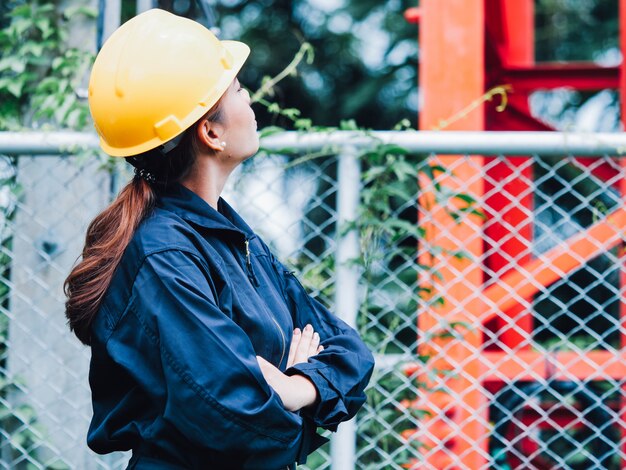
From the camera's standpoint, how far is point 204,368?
5.51 ft

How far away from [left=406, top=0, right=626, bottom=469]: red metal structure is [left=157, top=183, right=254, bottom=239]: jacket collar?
1.05 meters

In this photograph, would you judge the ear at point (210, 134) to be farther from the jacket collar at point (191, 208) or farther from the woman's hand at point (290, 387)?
the woman's hand at point (290, 387)

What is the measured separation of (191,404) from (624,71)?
302 cm

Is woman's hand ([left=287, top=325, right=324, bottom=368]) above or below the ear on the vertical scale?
below

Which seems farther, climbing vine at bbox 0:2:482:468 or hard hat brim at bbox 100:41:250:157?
climbing vine at bbox 0:2:482:468

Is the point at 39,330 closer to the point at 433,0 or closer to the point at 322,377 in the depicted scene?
the point at 322,377

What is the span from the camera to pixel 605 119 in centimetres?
858

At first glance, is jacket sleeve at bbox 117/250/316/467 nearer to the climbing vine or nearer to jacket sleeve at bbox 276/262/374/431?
jacket sleeve at bbox 276/262/374/431

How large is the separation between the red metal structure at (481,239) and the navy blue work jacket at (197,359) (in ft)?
3.16

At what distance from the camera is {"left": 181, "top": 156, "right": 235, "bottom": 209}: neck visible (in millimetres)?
2008

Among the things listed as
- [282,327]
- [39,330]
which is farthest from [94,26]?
[282,327]

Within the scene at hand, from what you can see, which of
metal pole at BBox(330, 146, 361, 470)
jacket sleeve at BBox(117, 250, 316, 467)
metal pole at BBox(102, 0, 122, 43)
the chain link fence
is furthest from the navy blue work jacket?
metal pole at BBox(102, 0, 122, 43)

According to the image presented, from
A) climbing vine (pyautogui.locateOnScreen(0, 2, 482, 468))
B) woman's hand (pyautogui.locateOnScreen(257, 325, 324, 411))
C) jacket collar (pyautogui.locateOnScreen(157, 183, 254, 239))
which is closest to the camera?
woman's hand (pyautogui.locateOnScreen(257, 325, 324, 411))

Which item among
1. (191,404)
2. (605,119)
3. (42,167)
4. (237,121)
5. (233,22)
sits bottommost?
(605,119)
